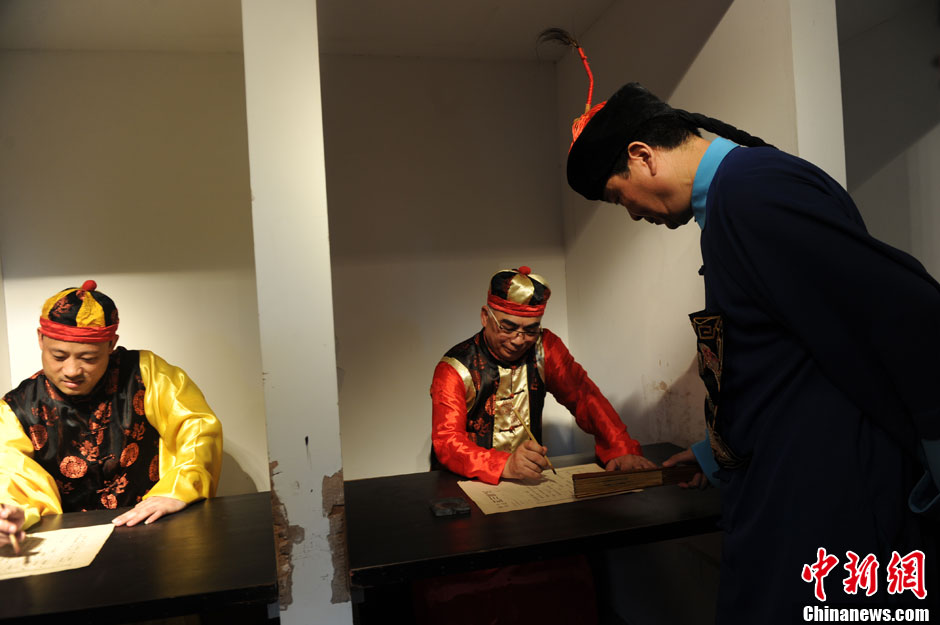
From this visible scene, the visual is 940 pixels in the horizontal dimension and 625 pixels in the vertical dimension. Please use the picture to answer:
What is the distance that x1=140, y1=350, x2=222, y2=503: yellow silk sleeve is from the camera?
209cm

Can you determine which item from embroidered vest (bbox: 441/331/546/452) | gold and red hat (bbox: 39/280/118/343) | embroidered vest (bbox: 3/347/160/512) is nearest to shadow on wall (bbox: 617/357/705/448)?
embroidered vest (bbox: 441/331/546/452)

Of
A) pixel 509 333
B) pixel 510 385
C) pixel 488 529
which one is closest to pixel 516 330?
pixel 509 333

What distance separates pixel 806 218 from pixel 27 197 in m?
3.03

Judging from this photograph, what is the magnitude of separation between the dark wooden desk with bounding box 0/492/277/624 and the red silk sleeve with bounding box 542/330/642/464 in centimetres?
122

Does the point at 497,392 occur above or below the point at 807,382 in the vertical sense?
below

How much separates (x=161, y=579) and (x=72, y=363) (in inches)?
41.9

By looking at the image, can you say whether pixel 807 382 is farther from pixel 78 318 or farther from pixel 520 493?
pixel 78 318

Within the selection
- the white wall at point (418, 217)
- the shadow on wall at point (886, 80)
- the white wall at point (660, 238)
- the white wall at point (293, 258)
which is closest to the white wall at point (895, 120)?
the shadow on wall at point (886, 80)

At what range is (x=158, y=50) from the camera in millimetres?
2814

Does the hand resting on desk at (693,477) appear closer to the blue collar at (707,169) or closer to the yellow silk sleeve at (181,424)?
the blue collar at (707,169)

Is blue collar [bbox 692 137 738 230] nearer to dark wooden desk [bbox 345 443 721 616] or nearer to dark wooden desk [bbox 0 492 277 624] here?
dark wooden desk [bbox 345 443 721 616]

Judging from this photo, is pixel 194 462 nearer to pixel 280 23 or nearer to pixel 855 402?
pixel 280 23

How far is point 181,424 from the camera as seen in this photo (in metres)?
2.22

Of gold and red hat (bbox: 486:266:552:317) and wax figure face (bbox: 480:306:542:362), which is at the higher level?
gold and red hat (bbox: 486:266:552:317)
